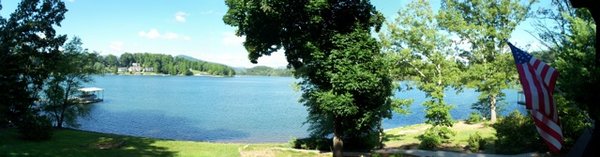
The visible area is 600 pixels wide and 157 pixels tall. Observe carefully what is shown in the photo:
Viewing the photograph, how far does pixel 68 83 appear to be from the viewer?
3541cm

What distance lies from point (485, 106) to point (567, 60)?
22390 millimetres

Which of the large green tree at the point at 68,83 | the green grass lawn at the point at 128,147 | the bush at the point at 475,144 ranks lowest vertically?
the green grass lawn at the point at 128,147

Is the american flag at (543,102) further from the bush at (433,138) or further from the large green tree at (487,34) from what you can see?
the large green tree at (487,34)

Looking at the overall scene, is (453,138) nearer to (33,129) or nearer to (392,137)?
(392,137)

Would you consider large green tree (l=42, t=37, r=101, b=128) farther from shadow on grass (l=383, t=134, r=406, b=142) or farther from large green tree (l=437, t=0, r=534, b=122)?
large green tree (l=437, t=0, r=534, b=122)

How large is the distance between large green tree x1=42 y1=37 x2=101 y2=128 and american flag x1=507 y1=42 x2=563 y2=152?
33.2 meters

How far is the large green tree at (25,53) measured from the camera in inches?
1035

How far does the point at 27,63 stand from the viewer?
1149 inches

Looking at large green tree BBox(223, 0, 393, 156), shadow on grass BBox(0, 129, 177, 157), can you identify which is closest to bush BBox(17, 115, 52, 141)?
shadow on grass BBox(0, 129, 177, 157)

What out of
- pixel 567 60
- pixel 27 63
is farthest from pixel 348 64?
pixel 27 63

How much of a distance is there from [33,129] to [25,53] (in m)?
6.60

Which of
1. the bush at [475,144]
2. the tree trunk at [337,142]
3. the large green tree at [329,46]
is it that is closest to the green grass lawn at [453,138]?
the bush at [475,144]

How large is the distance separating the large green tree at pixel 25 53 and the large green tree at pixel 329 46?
15670 mm

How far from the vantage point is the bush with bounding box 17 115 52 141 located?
24594 mm
